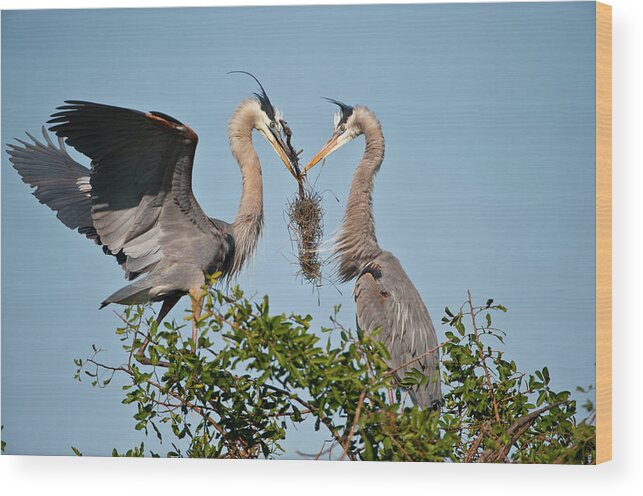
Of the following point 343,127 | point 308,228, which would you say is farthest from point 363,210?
point 343,127

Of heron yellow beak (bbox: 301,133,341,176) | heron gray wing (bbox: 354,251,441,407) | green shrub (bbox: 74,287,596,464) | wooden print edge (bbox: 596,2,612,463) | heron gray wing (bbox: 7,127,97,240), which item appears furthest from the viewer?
heron gray wing (bbox: 7,127,97,240)

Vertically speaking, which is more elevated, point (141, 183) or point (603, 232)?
point (141, 183)

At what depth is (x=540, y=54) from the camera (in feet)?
15.8

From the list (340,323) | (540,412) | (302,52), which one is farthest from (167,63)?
(540,412)

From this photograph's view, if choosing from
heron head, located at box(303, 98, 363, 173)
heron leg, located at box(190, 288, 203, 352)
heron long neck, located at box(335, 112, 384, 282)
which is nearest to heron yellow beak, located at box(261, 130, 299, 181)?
heron head, located at box(303, 98, 363, 173)

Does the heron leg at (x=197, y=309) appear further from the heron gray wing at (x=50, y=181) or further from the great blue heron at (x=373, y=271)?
the great blue heron at (x=373, y=271)

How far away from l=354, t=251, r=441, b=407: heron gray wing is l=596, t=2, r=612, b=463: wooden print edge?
0.64 m

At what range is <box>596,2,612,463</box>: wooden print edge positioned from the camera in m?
4.73

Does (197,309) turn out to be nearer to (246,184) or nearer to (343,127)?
(246,184)

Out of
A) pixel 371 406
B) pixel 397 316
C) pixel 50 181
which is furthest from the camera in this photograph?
pixel 50 181

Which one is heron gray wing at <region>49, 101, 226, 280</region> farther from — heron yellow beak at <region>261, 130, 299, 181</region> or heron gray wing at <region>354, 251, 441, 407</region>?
heron gray wing at <region>354, 251, 441, 407</region>

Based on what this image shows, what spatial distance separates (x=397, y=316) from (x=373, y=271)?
8.4 inches

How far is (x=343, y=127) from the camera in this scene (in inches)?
195

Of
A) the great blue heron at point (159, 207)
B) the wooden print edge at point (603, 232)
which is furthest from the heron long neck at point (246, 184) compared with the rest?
the wooden print edge at point (603, 232)
